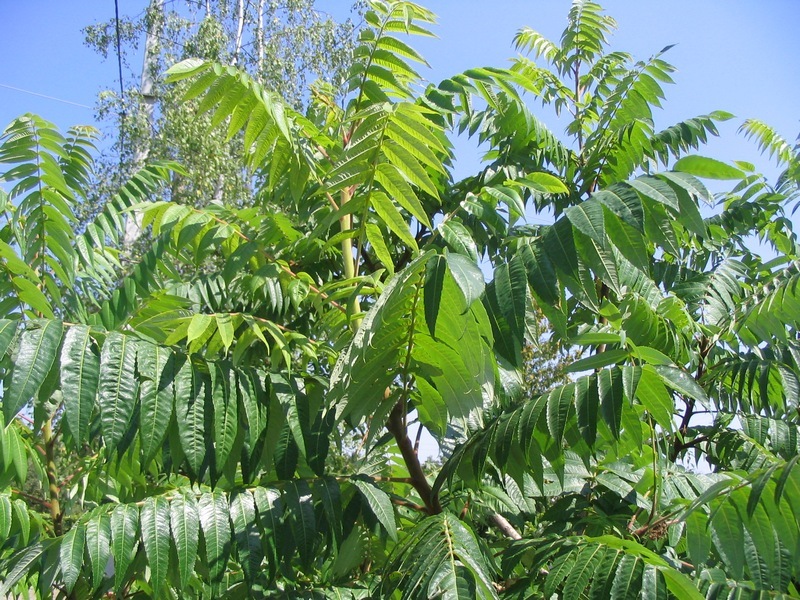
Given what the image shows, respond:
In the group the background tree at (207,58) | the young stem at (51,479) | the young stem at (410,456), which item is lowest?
the young stem at (410,456)

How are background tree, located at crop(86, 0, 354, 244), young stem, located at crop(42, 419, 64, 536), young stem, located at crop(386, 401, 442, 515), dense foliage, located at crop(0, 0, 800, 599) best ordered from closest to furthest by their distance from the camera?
dense foliage, located at crop(0, 0, 800, 599)
young stem, located at crop(386, 401, 442, 515)
young stem, located at crop(42, 419, 64, 536)
background tree, located at crop(86, 0, 354, 244)

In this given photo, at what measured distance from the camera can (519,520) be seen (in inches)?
99.0

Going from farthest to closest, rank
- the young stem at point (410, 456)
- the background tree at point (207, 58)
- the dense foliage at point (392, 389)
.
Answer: the background tree at point (207, 58)
the young stem at point (410, 456)
the dense foliage at point (392, 389)

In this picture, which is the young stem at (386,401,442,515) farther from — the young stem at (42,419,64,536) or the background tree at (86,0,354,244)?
the background tree at (86,0,354,244)

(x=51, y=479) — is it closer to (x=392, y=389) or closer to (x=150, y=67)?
(x=392, y=389)

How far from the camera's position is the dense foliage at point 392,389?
A: 1614 millimetres

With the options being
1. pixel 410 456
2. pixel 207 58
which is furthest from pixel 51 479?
pixel 207 58

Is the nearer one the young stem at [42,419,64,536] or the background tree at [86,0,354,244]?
the young stem at [42,419,64,536]

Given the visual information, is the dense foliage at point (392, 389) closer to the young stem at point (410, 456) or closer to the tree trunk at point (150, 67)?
the young stem at point (410, 456)

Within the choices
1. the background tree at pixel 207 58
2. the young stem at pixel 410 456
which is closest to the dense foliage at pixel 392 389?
the young stem at pixel 410 456

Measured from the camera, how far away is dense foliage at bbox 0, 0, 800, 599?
1.61 meters

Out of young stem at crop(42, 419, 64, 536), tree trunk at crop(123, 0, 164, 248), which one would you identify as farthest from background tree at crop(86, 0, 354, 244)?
young stem at crop(42, 419, 64, 536)

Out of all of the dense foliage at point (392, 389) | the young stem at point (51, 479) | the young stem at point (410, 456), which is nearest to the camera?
the dense foliage at point (392, 389)

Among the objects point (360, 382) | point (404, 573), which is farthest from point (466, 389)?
point (404, 573)
